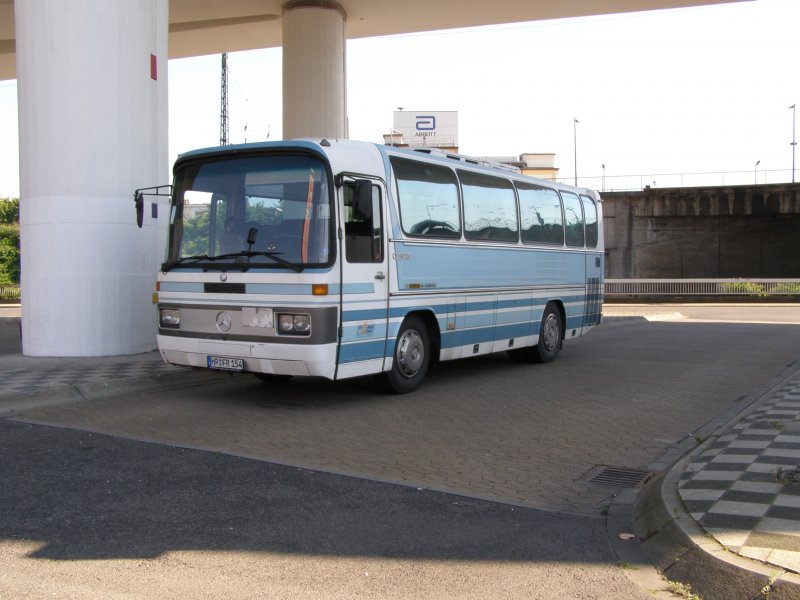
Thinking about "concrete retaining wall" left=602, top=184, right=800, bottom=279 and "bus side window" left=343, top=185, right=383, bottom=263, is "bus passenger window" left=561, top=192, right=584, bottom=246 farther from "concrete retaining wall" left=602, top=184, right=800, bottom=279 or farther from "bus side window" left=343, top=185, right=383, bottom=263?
"concrete retaining wall" left=602, top=184, right=800, bottom=279

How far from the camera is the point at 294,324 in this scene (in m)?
9.20

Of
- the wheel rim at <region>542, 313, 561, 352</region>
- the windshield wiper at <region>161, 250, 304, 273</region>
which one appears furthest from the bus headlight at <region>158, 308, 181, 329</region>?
the wheel rim at <region>542, 313, 561, 352</region>

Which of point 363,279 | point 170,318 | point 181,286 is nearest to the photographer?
point 363,279

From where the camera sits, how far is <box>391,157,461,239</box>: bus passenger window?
10781 millimetres

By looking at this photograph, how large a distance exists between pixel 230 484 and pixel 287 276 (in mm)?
3284

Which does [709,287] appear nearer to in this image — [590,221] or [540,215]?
[590,221]

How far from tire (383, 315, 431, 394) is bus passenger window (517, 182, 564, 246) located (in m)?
3.58

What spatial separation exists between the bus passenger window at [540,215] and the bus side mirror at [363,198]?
4829 millimetres

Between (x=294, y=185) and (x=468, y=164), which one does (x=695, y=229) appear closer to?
(x=468, y=164)

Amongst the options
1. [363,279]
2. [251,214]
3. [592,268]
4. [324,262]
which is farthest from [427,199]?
[592,268]

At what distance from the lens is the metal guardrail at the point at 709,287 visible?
124 feet

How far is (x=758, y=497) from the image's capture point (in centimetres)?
541

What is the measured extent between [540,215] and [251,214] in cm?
645

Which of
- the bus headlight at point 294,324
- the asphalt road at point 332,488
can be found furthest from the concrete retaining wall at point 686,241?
the bus headlight at point 294,324
